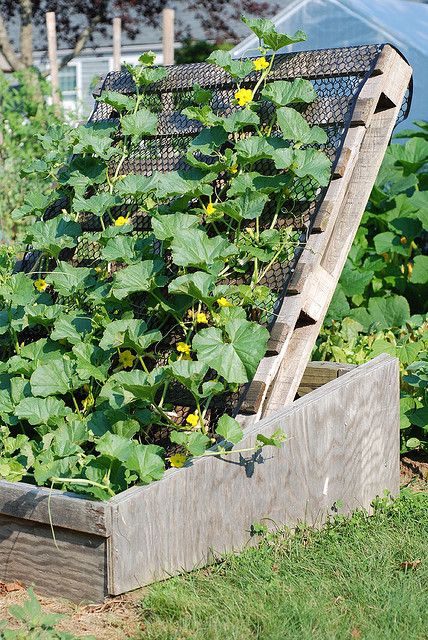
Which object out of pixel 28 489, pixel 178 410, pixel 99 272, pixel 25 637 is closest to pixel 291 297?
pixel 178 410

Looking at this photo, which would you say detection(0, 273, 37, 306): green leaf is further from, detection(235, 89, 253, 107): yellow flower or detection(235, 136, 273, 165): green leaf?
detection(235, 89, 253, 107): yellow flower

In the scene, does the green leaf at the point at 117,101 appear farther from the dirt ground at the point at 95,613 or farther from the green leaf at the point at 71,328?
the dirt ground at the point at 95,613

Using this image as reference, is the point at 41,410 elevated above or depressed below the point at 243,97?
below

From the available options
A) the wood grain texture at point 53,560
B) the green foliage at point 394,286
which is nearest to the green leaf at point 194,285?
the wood grain texture at point 53,560

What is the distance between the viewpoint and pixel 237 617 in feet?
8.42

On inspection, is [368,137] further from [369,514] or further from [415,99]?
[415,99]

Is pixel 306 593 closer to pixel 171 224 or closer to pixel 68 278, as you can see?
pixel 171 224

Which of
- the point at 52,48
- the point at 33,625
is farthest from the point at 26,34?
the point at 33,625

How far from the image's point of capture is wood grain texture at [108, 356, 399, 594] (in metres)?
2.71

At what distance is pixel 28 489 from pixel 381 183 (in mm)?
3552

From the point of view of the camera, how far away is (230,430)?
2.86 metres

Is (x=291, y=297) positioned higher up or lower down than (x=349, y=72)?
lower down

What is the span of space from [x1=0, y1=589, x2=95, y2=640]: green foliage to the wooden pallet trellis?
92 centimetres

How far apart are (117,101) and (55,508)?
1969mm
